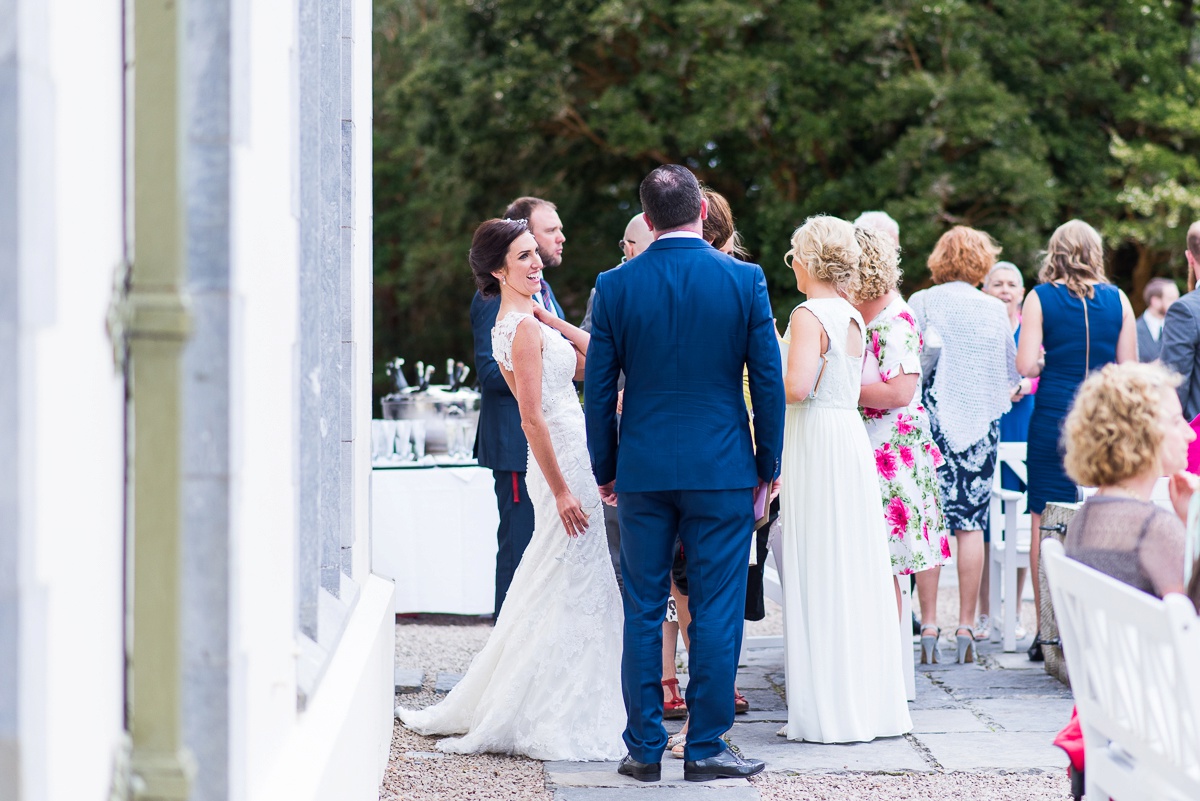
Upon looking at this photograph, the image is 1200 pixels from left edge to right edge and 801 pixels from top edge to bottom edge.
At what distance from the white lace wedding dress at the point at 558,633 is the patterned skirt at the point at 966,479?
84.2 inches

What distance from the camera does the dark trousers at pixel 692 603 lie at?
4.17 m

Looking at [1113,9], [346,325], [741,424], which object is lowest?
[741,424]

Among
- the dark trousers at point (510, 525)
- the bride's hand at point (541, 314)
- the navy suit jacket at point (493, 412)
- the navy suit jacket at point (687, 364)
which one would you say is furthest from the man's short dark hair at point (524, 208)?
the navy suit jacket at point (687, 364)

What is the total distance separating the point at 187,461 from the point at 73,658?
1.11 feet

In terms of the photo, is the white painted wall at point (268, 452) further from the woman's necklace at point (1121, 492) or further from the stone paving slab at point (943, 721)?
the stone paving slab at point (943, 721)

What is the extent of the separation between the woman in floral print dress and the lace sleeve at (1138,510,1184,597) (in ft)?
8.14

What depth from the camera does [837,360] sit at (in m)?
4.78

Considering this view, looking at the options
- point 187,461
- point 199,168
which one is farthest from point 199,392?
point 199,168

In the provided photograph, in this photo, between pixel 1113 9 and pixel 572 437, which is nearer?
pixel 572 437

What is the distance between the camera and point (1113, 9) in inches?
672

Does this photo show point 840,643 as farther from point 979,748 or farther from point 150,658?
point 150,658

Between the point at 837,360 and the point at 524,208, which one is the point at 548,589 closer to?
the point at 837,360

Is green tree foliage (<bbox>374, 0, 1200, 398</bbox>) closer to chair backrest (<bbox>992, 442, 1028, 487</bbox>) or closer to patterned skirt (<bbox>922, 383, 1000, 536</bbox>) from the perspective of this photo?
chair backrest (<bbox>992, 442, 1028, 487</bbox>)

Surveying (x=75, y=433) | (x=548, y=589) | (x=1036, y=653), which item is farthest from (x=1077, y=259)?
(x=75, y=433)
